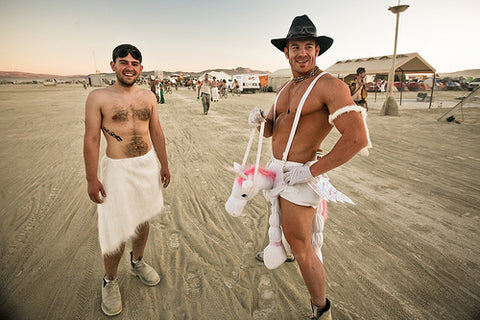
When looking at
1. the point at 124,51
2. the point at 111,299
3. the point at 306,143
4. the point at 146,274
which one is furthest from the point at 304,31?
the point at 111,299

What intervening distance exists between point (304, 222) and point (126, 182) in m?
1.46

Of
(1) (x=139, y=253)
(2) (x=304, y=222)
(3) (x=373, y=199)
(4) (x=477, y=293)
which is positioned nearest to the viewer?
(2) (x=304, y=222)

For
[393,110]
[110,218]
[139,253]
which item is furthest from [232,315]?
[393,110]

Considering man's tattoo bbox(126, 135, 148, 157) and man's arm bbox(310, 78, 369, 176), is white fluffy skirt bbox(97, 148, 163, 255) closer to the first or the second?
man's tattoo bbox(126, 135, 148, 157)

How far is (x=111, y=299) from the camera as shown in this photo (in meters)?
2.00

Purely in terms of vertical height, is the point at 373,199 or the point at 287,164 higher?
the point at 287,164

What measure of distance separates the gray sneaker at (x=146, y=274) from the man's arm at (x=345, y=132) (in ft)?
6.32

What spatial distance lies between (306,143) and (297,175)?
25 centimetres

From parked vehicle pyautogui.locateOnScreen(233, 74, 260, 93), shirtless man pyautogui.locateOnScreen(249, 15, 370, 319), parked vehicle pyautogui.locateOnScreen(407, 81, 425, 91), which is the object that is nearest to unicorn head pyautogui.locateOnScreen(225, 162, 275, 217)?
shirtless man pyautogui.locateOnScreen(249, 15, 370, 319)

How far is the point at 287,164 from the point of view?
167 centimetres

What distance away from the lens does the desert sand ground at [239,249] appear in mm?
2039

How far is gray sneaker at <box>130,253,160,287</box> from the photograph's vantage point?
2.24 meters

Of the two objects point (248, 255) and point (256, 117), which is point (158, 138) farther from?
point (248, 255)

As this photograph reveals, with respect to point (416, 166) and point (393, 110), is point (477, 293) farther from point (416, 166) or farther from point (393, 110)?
point (393, 110)
